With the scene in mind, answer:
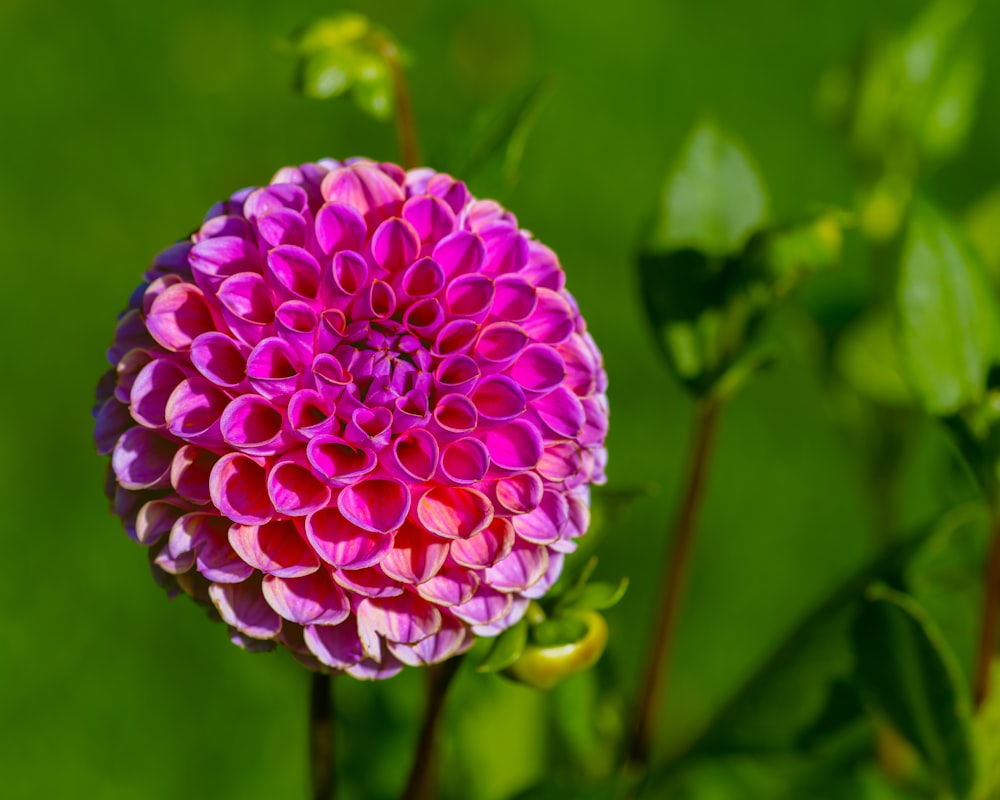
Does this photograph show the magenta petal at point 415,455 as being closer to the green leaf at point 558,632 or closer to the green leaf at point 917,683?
the green leaf at point 558,632

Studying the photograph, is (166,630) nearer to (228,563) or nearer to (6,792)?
(6,792)

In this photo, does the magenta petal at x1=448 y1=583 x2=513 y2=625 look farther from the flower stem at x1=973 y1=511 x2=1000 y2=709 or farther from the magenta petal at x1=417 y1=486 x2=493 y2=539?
the flower stem at x1=973 y1=511 x2=1000 y2=709

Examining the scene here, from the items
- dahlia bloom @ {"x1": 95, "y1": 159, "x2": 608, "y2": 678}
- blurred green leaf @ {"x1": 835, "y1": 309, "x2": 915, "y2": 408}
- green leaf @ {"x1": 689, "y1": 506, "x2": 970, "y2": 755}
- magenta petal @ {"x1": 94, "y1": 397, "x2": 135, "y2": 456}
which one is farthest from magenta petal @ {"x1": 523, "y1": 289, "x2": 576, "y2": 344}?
blurred green leaf @ {"x1": 835, "y1": 309, "x2": 915, "y2": 408}

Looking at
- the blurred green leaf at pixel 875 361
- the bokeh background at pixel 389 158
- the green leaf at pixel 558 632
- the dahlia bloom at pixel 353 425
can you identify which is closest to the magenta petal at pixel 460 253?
the dahlia bloom at pixel 353 425

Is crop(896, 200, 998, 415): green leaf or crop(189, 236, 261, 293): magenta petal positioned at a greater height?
crop(189, 236, 261, 293): magenta petal

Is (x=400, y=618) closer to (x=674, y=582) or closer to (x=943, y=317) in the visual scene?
(x=674, y=582)

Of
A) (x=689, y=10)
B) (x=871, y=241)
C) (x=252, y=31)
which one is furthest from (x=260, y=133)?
(x=871, y=241)

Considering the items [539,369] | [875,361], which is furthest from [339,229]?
[875,361]
